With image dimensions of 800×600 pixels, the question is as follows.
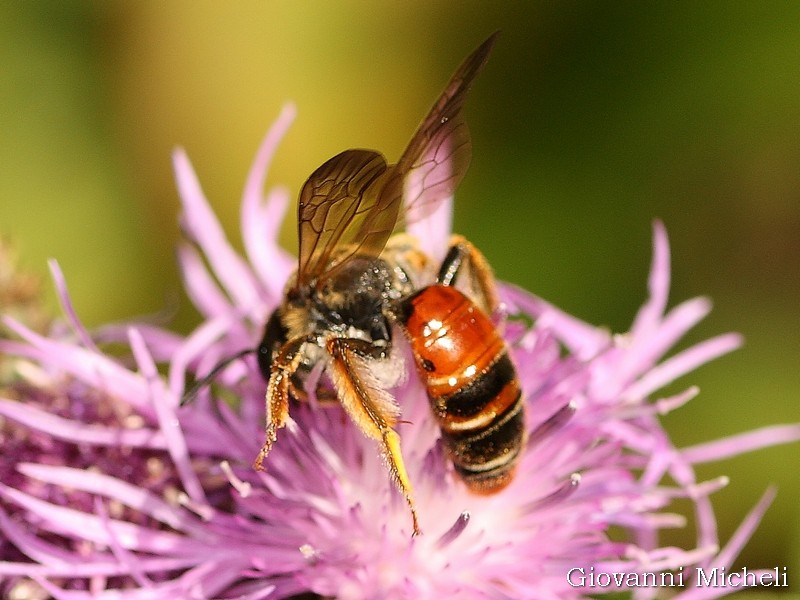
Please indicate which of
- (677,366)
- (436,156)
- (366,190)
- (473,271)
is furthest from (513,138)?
(366,190)

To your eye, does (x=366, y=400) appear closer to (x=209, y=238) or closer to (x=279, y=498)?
(x=279, y=498)

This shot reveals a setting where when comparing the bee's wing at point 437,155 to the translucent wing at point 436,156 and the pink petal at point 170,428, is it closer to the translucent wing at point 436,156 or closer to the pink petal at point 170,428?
the translucent wing at point 436,156

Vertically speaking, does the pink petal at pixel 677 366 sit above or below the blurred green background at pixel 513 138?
below

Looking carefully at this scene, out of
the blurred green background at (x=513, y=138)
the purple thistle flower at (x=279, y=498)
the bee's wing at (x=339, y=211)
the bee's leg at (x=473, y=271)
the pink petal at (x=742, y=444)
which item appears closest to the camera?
the bee's wing at (x=339, y=211)

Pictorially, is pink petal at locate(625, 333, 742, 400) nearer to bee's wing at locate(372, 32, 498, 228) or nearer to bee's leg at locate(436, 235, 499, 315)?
bee's leg at locate(436, 235, 499, 315)

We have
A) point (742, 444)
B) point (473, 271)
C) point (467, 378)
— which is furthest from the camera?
point (742, 444)

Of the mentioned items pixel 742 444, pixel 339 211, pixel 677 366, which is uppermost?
pixel 339 211

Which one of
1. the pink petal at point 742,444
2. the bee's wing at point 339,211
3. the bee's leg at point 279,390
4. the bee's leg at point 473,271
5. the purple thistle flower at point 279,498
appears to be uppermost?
the bee's wing at point 339,211

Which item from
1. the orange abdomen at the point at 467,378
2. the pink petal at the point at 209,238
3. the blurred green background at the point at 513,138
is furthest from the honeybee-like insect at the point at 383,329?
the blurred green background at the point at 513,138
